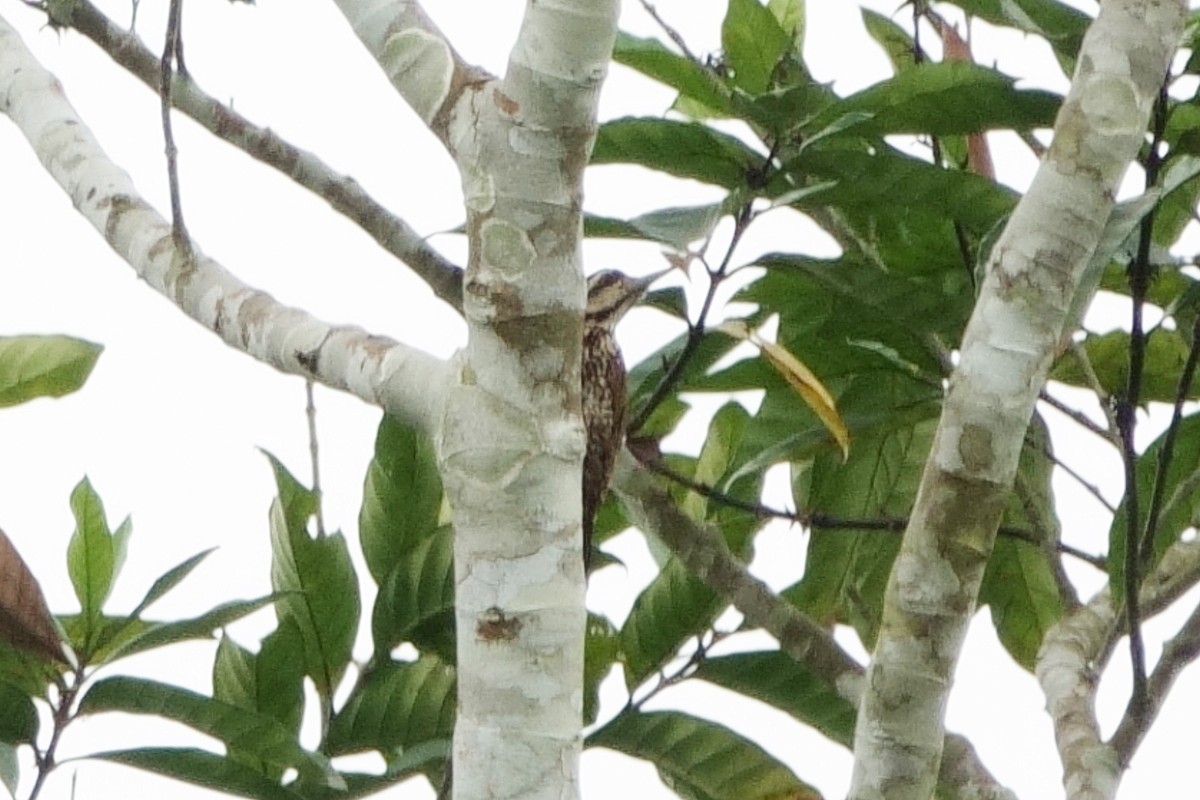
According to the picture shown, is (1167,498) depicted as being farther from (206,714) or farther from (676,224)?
(206,714)

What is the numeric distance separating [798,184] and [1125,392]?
0.86 feet

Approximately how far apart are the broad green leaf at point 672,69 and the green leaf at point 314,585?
0.39 m

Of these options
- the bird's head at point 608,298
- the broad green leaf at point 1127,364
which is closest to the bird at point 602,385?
the bird's head at point 608,298

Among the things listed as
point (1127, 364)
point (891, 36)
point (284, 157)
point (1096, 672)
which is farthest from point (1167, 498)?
point (284, 157)

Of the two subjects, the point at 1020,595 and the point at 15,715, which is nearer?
the point at 15,715

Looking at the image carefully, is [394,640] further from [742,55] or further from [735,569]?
[742,55]

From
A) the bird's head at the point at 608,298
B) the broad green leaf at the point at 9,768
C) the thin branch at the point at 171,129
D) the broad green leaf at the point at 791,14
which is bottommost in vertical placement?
the broad green leaf at the point at 9,768

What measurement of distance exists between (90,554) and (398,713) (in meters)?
0.25

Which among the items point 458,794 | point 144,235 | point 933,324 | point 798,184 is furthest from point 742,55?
point 458,794

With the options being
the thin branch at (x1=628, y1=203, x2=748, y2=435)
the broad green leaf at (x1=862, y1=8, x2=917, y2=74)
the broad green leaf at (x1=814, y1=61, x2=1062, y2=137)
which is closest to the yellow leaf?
the thin branch at (x1=628, y1=203, x2=748, y2=435)

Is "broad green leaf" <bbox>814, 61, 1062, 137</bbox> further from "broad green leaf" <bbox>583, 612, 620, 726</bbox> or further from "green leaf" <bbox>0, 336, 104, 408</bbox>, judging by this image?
"green leaf" <bbox>0, 336, 104, 408</bbox>

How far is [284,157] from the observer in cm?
114

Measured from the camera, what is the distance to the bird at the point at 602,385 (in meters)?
1.24

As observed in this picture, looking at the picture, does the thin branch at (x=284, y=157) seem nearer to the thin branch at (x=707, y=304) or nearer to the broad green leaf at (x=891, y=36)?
the thin branch at (x=707, y=304)
